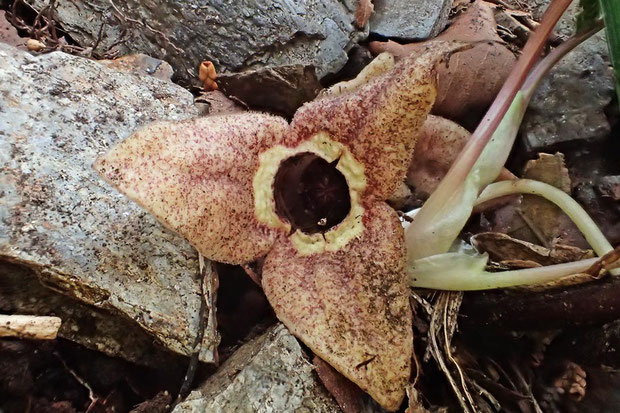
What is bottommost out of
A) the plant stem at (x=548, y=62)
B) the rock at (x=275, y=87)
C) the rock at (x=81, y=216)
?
the rock at (x=81, y=216)

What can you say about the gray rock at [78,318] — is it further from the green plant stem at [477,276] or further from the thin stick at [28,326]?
the green plant stem at [477,276]

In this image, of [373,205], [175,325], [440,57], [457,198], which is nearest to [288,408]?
[175,325]

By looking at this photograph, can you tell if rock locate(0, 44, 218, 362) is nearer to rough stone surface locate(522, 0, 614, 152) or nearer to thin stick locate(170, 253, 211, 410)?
thin stick locate(170, 253, 211, 410)

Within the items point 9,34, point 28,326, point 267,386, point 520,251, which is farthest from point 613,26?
A: point 9,34

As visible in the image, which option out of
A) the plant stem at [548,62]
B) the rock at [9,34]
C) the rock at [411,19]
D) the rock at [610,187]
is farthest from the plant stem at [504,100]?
the rock at [9,34]

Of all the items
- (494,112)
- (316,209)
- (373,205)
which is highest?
(494,112)

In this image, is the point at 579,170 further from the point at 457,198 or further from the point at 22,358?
the point at 22,358

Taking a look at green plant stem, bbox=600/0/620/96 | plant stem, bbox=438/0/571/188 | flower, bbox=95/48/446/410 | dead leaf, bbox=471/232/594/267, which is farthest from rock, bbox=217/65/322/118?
green plant stem, bbox=600/0/620/96
